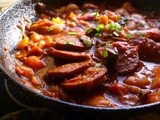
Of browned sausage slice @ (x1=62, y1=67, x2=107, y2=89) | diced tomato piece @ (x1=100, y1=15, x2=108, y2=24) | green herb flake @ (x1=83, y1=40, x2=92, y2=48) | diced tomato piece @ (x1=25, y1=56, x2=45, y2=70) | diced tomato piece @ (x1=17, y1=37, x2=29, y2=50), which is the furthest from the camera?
diced tomato piece @ (x1=100, y1=15, x2=108, y2=24)

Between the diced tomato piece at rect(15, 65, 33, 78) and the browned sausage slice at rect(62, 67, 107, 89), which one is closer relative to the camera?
the browned sausage slice at rect(62, 67, 107, 89)

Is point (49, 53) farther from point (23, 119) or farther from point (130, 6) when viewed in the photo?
point (130, 6)

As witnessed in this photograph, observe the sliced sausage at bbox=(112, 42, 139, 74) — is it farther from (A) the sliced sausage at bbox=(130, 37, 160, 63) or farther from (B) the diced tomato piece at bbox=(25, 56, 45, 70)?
(B) the diced tomato piece at bbox=(25, 56, 45, 70)

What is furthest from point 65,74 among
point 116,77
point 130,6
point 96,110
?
point 130,6

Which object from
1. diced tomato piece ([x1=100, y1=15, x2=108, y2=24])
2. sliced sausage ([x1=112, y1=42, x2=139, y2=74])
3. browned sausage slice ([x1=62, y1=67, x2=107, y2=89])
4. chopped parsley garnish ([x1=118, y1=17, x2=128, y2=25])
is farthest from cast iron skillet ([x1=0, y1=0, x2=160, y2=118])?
sliced sausage ([x1=112, y1=42, x2=139, y2=74])

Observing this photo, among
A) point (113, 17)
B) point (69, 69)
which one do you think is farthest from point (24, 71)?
point (113, 17)

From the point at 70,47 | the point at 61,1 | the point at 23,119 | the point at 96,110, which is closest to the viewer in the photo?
the point at 96,110

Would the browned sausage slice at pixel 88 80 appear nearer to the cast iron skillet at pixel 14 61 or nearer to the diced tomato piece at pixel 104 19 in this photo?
the cast iron skillet at pixel 14 61

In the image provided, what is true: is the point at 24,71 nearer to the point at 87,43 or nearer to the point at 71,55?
the point at 71,55
